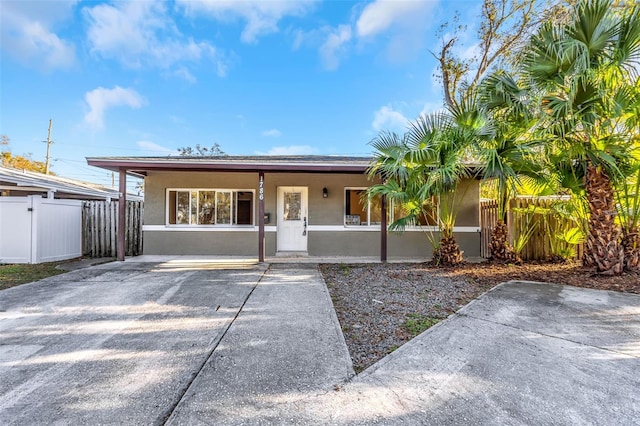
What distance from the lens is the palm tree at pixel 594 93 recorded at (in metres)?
4.86

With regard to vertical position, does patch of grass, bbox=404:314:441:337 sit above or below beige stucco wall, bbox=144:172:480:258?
below

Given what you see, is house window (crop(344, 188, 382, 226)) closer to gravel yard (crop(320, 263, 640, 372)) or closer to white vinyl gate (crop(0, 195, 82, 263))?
gravel yard (crop(320, 263, 640, 372))

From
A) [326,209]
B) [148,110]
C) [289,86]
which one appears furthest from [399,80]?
[148,110]

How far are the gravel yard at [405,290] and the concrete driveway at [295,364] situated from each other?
23cm

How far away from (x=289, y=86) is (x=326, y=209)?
11441mm

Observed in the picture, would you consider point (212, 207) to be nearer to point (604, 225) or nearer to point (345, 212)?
point (345, 212)

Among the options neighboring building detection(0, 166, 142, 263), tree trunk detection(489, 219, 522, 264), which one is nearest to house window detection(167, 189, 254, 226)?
neighboring building detection(0, 166, 142, 263)

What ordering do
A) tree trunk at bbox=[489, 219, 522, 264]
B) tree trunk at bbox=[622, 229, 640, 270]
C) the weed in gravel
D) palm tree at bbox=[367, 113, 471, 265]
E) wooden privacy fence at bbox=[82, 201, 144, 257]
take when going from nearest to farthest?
tree trunk at bbox=[622, 229, 640, 270] < palm tree at bbox=[367, 113, 471, 265] < the weed in gravel < tree trunk at bbox=[489, 219, 522, 264] < wooden privacy fence at bbox=[82, 201, 144, 257]

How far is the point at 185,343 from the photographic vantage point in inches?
125

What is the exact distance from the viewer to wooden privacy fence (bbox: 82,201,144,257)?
30.1 feet

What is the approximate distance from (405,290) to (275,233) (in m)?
5.18

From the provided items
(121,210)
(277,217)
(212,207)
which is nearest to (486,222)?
(277,217)

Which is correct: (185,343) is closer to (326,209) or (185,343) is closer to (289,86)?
(326,209)

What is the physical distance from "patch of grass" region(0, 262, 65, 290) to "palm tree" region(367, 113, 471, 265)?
740cm
